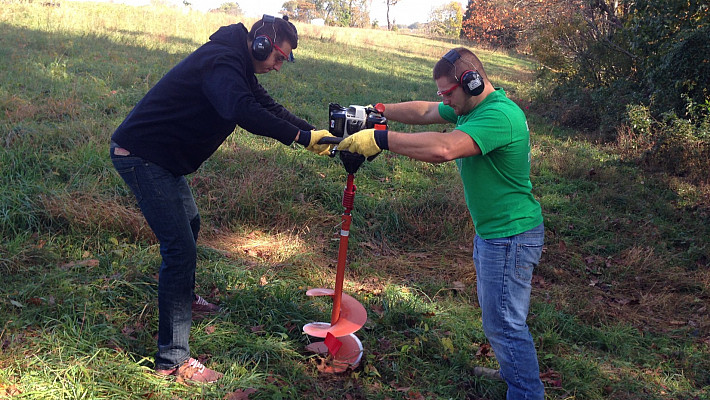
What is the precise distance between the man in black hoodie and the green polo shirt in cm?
97

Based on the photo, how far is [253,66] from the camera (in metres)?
3.51

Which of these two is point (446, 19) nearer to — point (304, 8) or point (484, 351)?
point (304, 8)

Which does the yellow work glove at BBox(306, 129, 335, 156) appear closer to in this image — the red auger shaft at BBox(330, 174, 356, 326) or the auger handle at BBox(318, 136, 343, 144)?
the auger handle at BBox(318, 136, 343, 144)

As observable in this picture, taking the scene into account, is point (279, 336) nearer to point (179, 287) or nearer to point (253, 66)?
point (179, 287)

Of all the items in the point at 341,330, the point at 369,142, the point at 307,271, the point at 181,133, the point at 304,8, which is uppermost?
the point at 304,8

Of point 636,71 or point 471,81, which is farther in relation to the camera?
point 636,71

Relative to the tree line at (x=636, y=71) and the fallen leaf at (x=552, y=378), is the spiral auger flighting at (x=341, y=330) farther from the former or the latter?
the tree line at (x=636, y=71)

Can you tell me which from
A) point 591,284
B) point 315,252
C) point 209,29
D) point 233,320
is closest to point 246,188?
point 315,252

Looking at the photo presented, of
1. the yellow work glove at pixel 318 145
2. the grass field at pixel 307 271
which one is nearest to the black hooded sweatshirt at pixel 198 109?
the yellow work glove at pixel 318 145

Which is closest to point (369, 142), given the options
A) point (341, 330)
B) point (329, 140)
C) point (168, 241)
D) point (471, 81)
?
point (329, 140)

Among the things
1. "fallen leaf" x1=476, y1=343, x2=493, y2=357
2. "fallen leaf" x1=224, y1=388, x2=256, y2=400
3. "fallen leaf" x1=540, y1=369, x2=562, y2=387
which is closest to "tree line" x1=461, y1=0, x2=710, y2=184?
"fallen leaf" x1=540, y1=369, x2=562, y2=387

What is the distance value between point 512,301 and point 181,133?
229 centimetres

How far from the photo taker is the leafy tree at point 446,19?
75.3m

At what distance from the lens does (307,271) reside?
5.22 metres
